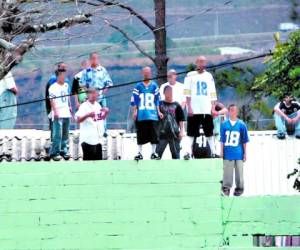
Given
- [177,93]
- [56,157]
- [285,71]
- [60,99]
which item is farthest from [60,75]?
[285,71]

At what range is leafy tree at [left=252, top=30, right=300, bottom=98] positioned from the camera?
23.3m

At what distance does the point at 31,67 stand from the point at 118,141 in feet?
9.95

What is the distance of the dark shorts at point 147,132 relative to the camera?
925 inches

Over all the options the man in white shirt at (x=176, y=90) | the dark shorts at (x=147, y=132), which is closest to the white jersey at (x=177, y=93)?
the man in white shirt at (x=176, y=90)

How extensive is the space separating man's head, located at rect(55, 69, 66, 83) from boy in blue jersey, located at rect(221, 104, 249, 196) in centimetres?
266

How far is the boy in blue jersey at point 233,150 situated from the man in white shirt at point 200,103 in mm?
238

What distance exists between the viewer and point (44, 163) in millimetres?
22781

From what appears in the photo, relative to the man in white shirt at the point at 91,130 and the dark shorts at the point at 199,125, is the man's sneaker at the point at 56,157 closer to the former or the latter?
the man in white shirt at the point at 91,130

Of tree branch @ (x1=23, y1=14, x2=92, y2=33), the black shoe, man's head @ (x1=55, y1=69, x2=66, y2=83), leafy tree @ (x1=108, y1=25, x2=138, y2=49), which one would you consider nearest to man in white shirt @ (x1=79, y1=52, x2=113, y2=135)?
man's head @ (x1=55, y1=69, x2=66, y2=83)

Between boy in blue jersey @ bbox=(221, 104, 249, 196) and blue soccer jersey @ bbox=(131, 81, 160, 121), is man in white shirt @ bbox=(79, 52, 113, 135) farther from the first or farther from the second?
boy in blue jersey @ bbox=(221, 104, 249, 196)

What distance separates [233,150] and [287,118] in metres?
2.68

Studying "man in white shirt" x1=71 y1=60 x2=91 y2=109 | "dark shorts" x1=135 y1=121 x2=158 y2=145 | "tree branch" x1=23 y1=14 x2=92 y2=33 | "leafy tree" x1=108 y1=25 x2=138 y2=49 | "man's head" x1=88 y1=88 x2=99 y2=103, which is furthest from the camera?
"leafy tree" x1=108 y1=25 x2=138 y2=49

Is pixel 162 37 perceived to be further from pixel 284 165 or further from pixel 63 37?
pixel 63 37

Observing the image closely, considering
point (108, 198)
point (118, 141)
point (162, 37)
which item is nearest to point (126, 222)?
point (108, 198)
